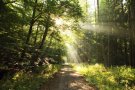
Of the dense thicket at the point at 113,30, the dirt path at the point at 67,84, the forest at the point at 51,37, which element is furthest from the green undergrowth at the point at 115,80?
the dense thicket at the point at 113,30

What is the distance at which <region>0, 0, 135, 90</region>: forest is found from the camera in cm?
1220

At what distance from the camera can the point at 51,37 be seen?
2895cm

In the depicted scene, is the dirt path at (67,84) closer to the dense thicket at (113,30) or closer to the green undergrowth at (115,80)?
the green undergrowth at (115,80)

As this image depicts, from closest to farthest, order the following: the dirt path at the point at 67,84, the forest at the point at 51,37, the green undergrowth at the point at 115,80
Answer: the forest at the point at 51,37 → the green undergrowth at the point at 115,80 → the dirt path at the point at 67,84

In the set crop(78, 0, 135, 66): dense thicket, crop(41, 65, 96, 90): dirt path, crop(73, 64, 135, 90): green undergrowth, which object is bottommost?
crop(41, 65, 96, 90): dirt path

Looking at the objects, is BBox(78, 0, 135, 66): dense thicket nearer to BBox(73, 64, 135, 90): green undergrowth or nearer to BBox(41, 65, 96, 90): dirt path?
BBox(73, 64, 135, 90): green undergrowth

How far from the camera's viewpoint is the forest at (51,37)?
1220 centimetres

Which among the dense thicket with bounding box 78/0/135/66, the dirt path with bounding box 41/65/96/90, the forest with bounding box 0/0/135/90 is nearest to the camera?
the forest with bounding box 0/0/135/90

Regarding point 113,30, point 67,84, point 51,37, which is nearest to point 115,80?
point 67,84

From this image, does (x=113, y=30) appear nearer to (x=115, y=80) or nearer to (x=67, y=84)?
(x=115, y=80)

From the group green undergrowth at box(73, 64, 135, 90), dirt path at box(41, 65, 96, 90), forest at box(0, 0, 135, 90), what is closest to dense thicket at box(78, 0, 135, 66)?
forest at box(0, 0, 135, 90)

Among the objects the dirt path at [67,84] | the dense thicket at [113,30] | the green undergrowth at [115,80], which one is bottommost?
the dirt path at [67,84]

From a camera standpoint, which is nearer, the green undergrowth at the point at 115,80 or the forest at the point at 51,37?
the forest at the point at 51,37

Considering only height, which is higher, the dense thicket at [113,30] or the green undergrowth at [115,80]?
the dense thicket at [113,30]
